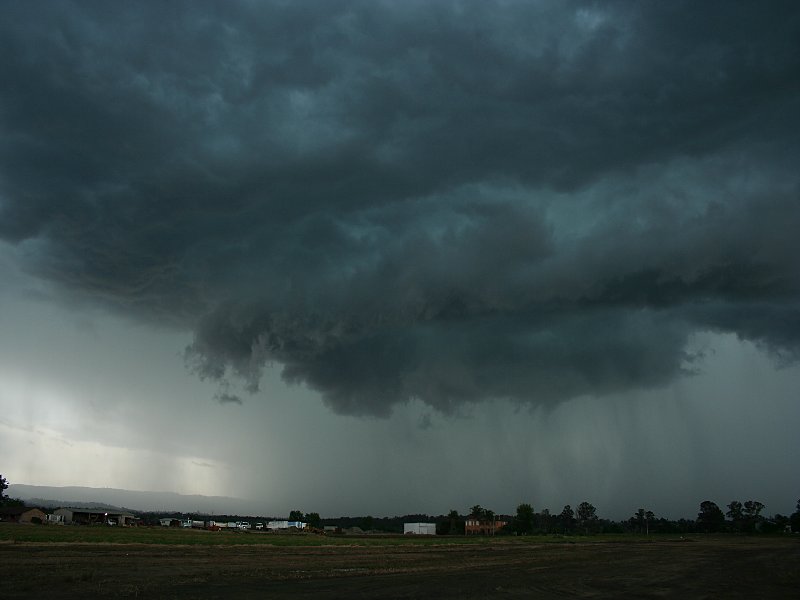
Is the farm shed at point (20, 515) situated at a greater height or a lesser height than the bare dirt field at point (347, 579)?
lesser

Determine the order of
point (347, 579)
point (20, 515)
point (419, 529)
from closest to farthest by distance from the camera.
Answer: point (347, 579) → point (20, 515) → point (419, 529)

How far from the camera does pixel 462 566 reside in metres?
50.6

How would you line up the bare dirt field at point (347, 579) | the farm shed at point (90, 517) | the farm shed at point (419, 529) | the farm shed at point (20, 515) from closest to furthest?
the bare dirt field at point (347, 579)
the farm shed at point (20, 515)
the farm shed at point (90, 517)
the farm shed at point (419, 529)

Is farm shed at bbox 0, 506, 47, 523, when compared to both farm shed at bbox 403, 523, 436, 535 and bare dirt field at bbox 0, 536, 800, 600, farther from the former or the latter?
bare dirt field at bbox 0, 536, 800, 600

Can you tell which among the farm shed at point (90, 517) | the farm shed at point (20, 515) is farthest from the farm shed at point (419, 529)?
the farm shed at point (20, 515)

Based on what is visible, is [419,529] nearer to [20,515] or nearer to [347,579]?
[20,515]

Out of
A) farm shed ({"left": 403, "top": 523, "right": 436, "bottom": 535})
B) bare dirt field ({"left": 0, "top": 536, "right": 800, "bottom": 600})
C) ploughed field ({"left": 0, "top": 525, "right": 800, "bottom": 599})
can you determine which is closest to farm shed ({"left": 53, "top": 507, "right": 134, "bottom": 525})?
farm shed ({"left": 403, "top": 523, "right": 436, "bottom": 535})

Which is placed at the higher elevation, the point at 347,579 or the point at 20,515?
the point at 347,579

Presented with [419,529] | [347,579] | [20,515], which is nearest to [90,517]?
[20,515]

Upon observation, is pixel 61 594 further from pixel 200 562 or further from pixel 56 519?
pixel 56 519

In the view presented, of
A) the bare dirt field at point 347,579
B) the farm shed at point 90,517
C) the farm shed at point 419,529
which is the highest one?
the bare dirt field at point 347,579

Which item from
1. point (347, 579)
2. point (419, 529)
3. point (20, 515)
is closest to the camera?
point (347, 579)

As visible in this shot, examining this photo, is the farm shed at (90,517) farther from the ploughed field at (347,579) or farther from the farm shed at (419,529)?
the ploughed field at (347,579)

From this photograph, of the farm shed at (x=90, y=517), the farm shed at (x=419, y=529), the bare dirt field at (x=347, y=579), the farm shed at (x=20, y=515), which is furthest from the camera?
the farm shed at (x=419, y=529)
